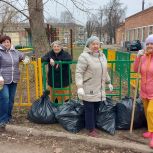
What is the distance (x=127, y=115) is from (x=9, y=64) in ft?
6.76

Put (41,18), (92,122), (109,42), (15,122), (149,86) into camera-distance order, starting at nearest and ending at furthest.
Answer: (149,86) → (92,122) → (15,122) → (41,18) → (109,42)

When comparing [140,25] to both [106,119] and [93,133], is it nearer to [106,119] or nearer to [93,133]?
[106,119]

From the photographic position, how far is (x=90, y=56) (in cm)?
422

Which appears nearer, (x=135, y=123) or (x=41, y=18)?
(x=135, y=123)

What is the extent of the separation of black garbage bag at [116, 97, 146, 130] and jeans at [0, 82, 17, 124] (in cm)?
180

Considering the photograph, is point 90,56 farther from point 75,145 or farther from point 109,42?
point 109,42

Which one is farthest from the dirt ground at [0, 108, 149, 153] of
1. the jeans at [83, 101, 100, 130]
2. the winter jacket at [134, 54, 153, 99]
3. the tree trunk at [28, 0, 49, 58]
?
the tree trunk at [28, 0, 49, 58]

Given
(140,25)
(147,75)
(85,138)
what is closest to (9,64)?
(85,138)

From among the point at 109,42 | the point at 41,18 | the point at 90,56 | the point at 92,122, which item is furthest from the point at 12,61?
the point at 109,42

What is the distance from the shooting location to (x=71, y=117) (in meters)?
4.67

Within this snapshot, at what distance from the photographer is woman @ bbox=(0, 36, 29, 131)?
4.66m

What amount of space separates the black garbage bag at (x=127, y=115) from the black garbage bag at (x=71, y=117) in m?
0.60

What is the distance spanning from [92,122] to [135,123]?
27.8 inches

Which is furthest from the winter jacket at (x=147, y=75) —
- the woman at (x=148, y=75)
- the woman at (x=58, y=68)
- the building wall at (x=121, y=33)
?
the building wall at (x=121, y=33)
